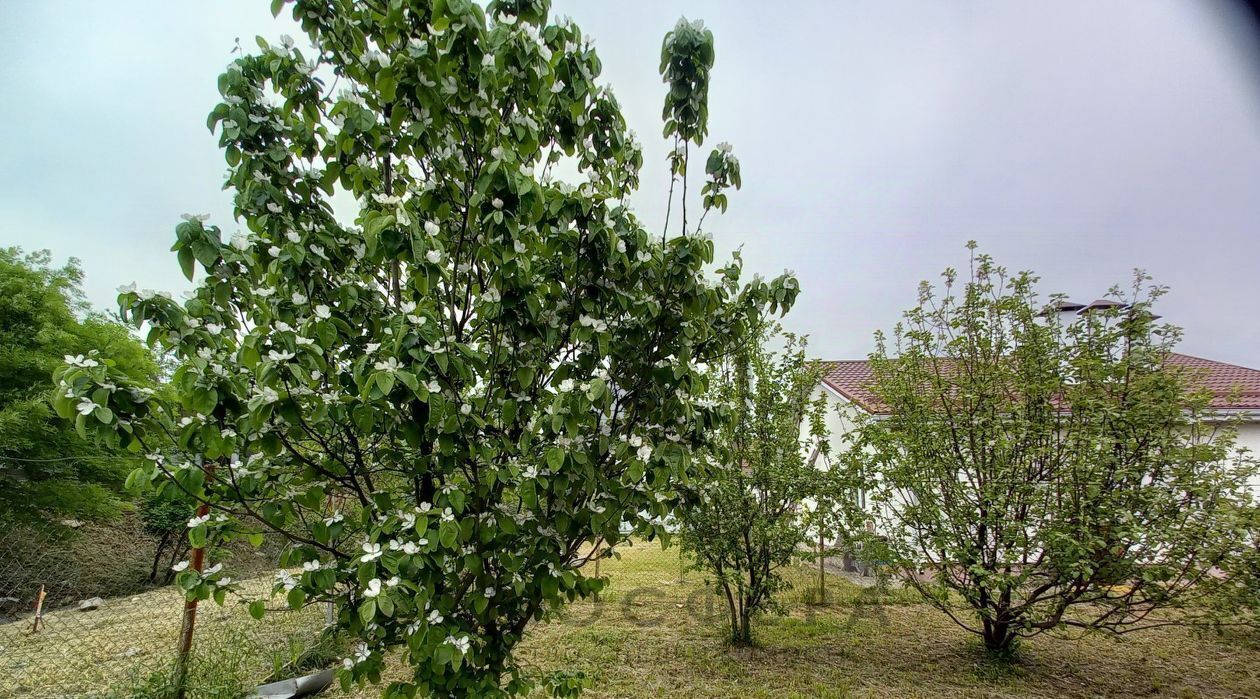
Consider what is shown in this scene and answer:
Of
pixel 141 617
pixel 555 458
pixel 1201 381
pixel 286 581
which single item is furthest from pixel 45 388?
pixel 1201 381

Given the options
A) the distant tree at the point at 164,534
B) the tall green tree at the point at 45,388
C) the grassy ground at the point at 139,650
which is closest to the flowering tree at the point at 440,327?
the grassy ground at the point at 139,650

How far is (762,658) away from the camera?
4883mm

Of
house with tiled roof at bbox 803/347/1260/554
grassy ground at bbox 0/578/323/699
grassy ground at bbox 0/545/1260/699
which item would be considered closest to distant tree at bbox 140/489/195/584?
grassy ground at bbox 0/545/1260/699

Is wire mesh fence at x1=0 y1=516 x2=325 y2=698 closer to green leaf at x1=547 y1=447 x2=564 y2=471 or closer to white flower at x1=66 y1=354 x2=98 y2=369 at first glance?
white flower at x1=66 y1=354 x2=98 y2=369

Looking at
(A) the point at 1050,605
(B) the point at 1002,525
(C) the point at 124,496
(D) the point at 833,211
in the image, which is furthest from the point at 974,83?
(C) the point at 124,496

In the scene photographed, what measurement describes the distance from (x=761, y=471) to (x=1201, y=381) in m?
3.50

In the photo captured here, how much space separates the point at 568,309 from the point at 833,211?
4.57 meters

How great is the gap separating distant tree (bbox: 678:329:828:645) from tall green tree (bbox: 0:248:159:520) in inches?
236

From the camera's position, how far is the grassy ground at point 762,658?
3.98m

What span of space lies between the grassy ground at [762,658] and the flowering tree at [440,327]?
2.34m

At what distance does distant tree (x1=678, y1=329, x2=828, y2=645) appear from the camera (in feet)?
16.1

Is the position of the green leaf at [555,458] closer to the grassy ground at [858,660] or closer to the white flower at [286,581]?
the white flower at [286,581]

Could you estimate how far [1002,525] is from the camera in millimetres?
4258

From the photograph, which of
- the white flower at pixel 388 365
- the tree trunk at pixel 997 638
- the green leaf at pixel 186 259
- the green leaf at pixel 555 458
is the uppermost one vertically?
the green leaf at pixel 186 259
